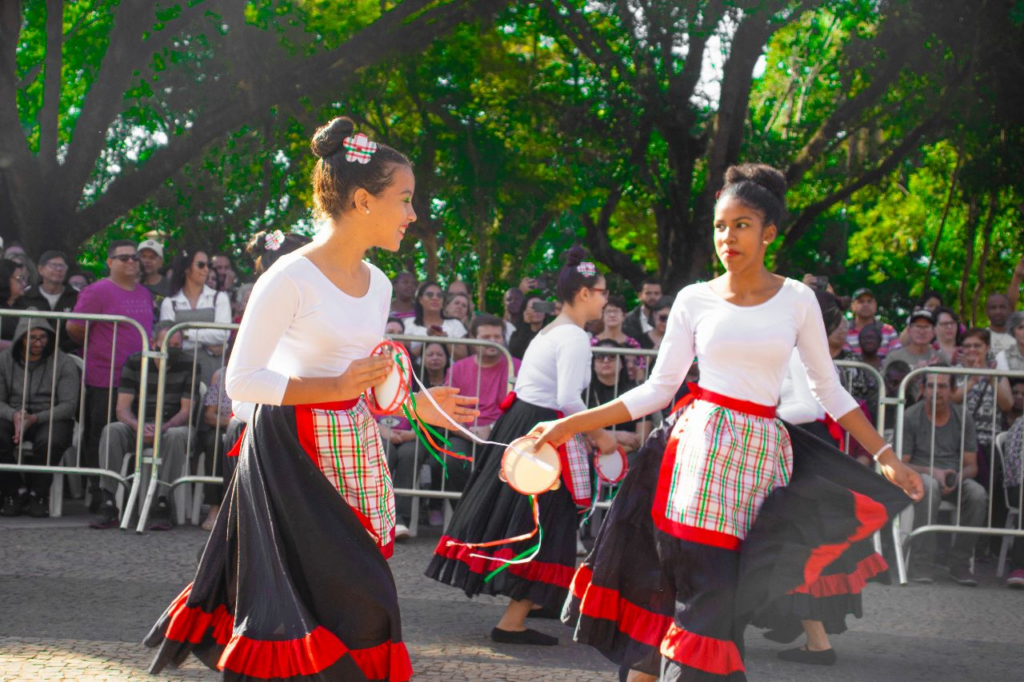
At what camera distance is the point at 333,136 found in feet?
12.2

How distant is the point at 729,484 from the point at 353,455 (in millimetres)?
1264

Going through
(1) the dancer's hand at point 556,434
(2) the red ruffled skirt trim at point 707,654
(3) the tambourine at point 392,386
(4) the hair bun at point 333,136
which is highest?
(4) the hair bun at point 333,136

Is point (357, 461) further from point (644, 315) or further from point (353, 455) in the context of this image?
point (644, 315)

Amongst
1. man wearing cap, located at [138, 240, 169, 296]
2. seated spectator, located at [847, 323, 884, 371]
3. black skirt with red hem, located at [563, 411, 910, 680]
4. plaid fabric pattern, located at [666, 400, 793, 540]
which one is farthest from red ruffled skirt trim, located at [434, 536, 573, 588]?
man wearing cap, located at [138, 240, 169, 296]

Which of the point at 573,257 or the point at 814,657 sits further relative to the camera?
the point at 573,257

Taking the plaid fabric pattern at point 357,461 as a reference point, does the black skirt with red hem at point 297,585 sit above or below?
below

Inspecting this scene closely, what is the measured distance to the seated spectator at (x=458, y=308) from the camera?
1073 centimetres

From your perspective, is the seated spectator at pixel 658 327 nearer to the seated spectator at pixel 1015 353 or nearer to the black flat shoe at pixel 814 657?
the seated spectator at pixel 1015 353

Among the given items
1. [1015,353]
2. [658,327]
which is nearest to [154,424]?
[658,327]

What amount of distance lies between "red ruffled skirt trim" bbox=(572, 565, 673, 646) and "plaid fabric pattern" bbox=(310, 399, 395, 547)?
916 millimetres

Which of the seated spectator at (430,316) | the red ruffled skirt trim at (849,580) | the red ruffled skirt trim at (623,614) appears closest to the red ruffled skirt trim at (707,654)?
the red ruffled skirt trim at (623,614)

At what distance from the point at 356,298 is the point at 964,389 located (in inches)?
232

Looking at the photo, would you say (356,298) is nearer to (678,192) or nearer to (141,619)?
(141,619)

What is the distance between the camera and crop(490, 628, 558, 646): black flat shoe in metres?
5.80
